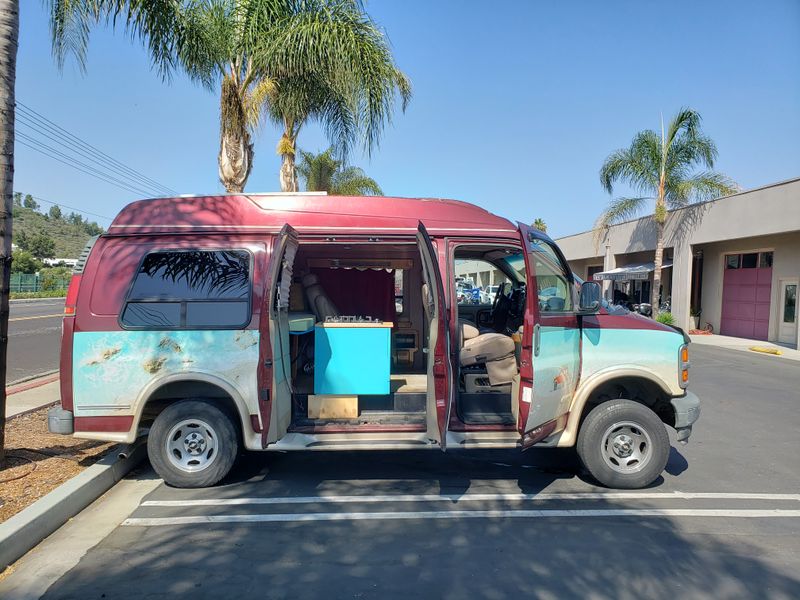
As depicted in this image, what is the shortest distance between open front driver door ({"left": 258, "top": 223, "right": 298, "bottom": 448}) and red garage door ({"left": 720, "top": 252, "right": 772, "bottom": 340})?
20099 mm

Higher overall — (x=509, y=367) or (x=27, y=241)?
(x=27, y=241)

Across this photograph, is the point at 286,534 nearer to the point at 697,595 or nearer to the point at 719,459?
the point at 697,595

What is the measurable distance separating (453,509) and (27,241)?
74.7 m

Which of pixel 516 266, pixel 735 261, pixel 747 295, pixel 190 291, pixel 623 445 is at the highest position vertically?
pixel 735 261

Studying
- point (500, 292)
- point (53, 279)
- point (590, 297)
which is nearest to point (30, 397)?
point (500, 292)

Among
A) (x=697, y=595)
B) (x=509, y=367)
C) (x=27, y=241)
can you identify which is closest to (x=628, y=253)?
(x=509, y=367)

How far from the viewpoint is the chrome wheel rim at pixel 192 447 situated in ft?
15.7

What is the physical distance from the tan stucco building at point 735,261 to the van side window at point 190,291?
1791 cm

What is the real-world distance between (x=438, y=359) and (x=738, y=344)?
17.5 meters

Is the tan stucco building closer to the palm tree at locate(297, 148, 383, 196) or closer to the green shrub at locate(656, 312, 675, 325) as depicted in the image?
the green shrub at locate(656, 312, 675, 325)

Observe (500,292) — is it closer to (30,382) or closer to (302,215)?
(302,215)

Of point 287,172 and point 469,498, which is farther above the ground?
point 287,172

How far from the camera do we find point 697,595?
3.25 metres

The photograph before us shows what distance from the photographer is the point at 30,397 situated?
8.07 m
